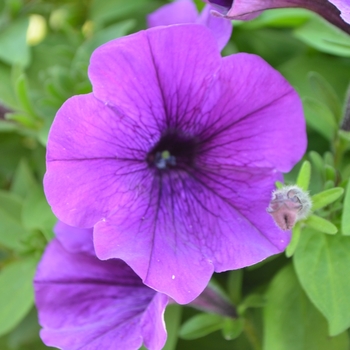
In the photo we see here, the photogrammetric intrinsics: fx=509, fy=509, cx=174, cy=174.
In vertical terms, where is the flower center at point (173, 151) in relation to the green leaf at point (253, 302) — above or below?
above

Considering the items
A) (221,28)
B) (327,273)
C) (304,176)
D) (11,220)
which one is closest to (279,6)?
(221,28)

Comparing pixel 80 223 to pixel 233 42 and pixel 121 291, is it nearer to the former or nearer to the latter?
pixel 121 291

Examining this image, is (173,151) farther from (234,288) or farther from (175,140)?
(234,288)

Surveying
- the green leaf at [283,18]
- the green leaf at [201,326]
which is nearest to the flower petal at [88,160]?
the green leaf at [201,326]

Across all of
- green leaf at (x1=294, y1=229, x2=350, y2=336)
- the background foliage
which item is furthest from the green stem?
green leaf at (x1=294, y1=229, x2=350, y2=336)

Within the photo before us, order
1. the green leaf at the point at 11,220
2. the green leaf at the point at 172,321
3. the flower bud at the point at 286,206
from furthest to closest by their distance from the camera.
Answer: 1. the green leaf at the point at 11,220
2. the green leaf at the point at 172,321
3. the flower bud at the point at 286,206

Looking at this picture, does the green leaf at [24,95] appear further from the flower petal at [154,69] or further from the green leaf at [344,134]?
the green leaf at [344,134]
